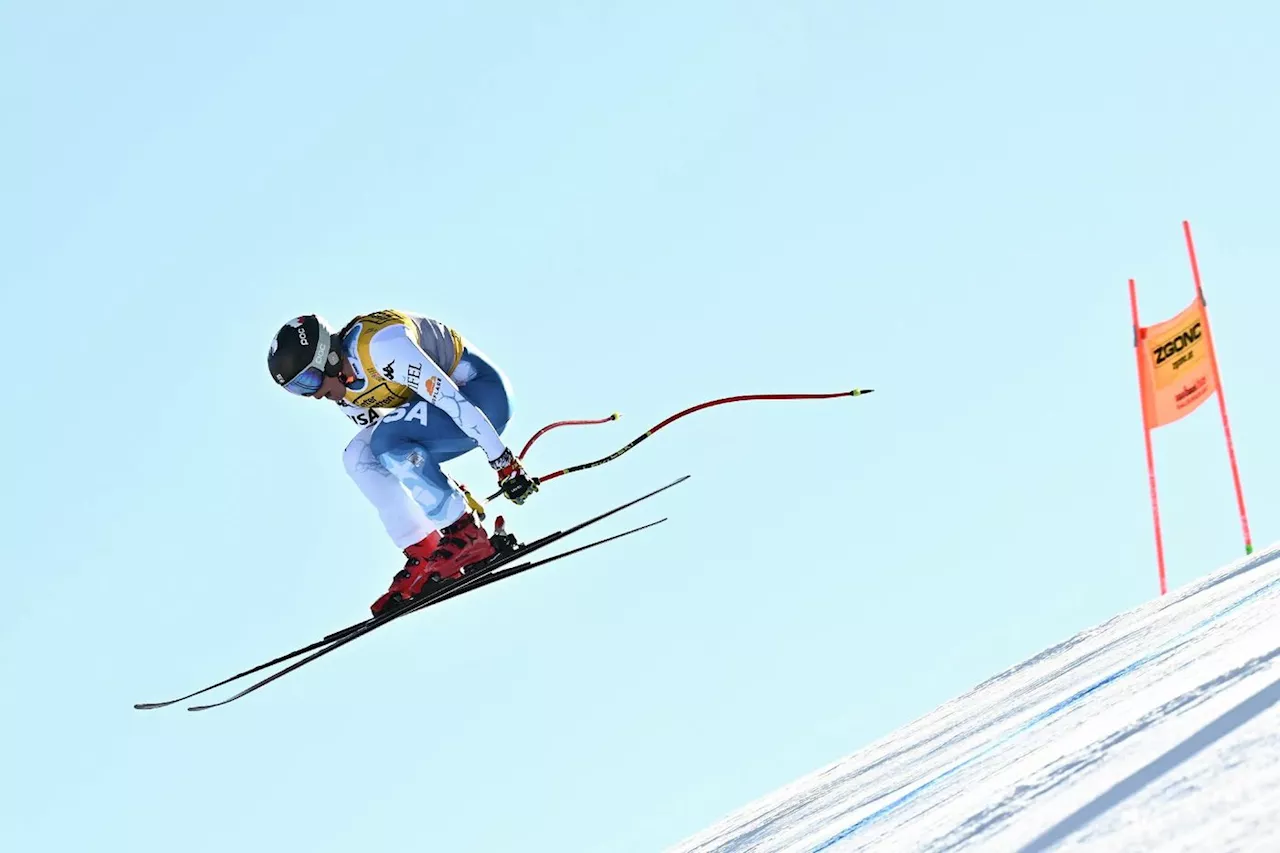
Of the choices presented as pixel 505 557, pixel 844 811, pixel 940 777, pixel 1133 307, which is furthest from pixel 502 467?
pixel 1133 307

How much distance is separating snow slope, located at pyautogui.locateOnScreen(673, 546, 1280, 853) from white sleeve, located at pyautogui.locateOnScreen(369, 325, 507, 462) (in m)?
2.30

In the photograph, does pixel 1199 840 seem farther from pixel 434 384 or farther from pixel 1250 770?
pixel 434 384

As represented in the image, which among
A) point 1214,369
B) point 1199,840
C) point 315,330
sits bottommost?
point 1199,840

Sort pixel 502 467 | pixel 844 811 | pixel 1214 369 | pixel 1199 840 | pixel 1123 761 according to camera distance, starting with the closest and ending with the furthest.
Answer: pixel 1199 840 → pixel 1123 761 → pixel 844 811 → pixel 502 467 → pixel 1214 369

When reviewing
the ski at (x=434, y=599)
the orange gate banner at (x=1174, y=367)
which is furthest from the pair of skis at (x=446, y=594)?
the orange gate banner at (x=1174, y=367)

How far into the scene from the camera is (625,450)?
25.7 ft

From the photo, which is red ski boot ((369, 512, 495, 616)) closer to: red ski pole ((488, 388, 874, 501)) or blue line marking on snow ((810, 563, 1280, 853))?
red ski pole ((488, 388, 874, 501))

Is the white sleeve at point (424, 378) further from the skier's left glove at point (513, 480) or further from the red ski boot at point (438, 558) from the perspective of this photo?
the red ski boot at point (438, 558)

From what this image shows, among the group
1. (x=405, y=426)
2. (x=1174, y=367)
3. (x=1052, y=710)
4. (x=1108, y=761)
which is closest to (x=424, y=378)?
(x=405, y=426)

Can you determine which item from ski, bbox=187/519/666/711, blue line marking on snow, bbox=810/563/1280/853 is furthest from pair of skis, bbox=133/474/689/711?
blue line marking on snow, bbox=810/563/1280/853

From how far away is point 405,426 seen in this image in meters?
7.50

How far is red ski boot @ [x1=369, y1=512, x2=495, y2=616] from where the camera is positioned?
7.45 metres

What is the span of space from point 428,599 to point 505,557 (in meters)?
0.44

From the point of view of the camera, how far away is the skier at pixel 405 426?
7.32 m
